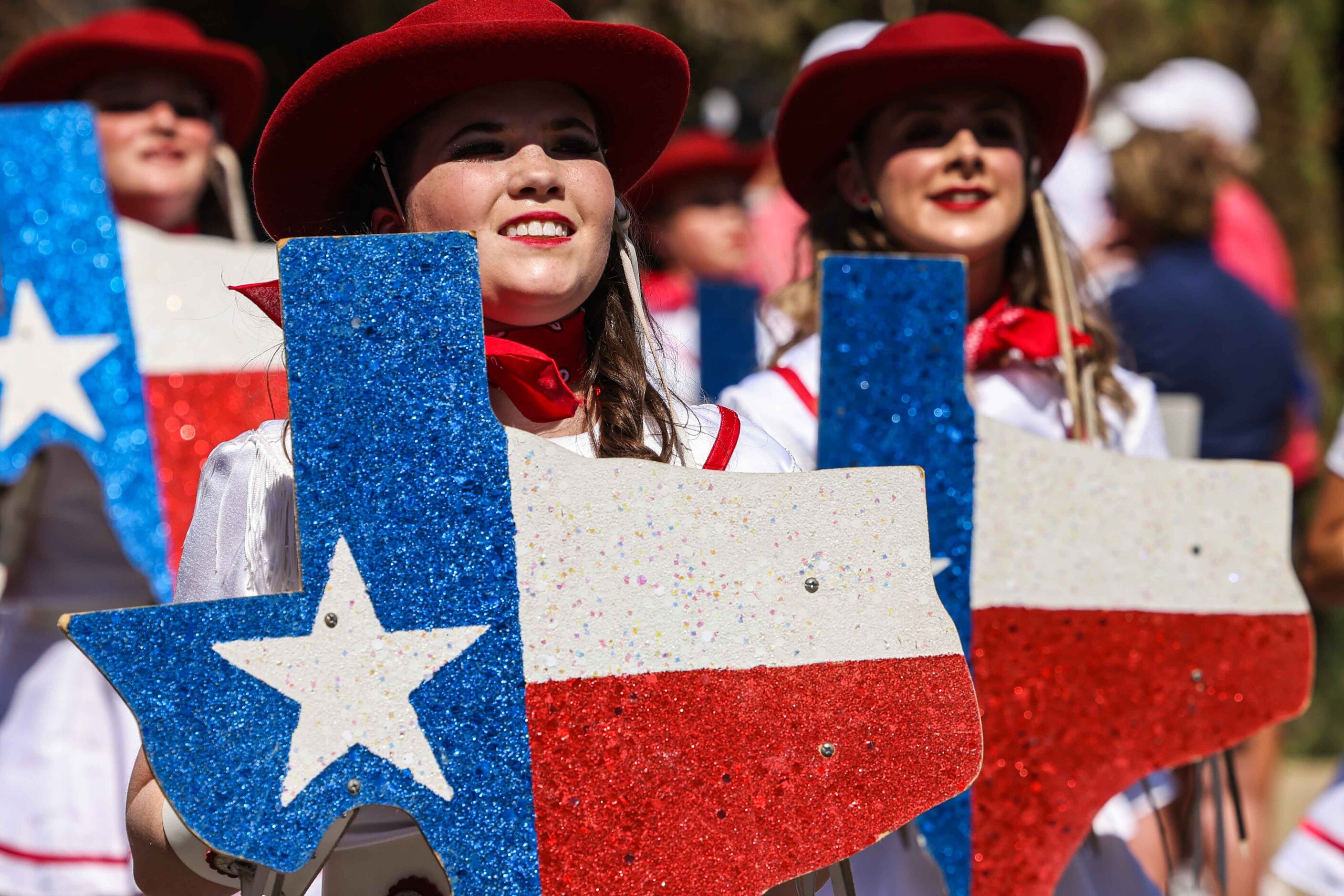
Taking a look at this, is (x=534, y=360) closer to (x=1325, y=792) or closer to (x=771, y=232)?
(x=1325, y=792)

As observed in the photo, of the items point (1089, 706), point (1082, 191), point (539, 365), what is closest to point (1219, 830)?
point (1089, 706)

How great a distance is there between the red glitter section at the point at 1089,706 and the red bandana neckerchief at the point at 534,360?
68cm

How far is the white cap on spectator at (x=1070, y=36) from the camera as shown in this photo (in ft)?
20.6

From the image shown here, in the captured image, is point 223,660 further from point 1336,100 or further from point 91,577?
point 1336,100

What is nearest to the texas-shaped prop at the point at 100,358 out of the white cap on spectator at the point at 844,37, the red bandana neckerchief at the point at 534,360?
the red bandana neckerchief at the point at 534,360

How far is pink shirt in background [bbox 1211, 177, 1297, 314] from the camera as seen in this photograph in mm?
5867

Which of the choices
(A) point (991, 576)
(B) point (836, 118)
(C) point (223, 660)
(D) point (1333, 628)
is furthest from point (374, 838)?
(D) point (1333, 628)

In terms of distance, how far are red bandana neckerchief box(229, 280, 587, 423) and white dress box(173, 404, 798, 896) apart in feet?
0.26

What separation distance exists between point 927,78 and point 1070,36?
12.9ft

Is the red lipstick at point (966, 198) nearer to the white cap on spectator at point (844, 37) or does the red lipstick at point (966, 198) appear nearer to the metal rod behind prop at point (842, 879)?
the metal rod behind prop at point (842, 879)

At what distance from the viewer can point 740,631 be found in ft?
5.41

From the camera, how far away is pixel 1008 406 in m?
2.72

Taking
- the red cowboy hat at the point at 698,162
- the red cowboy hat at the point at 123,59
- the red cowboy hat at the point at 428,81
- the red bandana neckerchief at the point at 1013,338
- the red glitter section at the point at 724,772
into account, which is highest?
the red cowboy hat at the point at 123,59

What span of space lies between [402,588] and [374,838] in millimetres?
379
